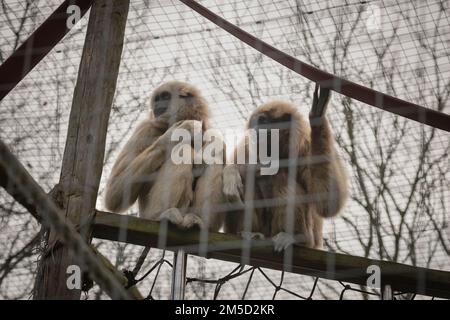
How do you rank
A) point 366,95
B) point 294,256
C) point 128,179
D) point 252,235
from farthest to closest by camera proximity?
point 128,179, point 252,235, point 294,256, point 366,95

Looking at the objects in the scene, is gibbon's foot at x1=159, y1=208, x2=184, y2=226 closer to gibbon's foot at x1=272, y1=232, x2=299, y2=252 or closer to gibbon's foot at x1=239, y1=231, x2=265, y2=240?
gibbon's foot at x1=239, y1=231, x2=265, y2=240

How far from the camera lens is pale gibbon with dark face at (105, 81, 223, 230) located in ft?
20.5

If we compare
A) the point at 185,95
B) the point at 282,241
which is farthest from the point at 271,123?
the point at 282,241

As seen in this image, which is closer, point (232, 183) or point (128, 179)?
point (232, 183)

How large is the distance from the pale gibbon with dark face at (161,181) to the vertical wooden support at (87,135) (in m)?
0.69

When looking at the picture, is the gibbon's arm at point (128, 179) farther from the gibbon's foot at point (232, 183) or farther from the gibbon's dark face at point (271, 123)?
the gibbon's dark face at point (271, 123)

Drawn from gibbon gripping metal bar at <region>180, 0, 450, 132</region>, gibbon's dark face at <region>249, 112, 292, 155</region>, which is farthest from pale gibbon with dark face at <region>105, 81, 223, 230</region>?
gibbon gripping metal bar at <region>180, 0, 450, 132</region>

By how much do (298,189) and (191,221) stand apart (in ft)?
3.74

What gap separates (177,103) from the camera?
7500mm

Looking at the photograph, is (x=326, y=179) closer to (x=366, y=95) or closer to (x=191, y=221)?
(x=366, y=95)

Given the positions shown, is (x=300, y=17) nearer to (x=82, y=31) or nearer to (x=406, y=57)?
(x=406, y=57)

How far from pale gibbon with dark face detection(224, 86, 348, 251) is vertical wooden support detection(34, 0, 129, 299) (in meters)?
1.15

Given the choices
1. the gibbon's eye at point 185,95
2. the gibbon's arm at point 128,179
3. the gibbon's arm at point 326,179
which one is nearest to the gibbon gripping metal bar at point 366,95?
the gibbon's arm at point 326,179
